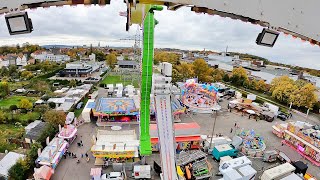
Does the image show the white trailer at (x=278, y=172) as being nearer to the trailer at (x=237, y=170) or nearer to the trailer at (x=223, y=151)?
the trailer at (x=237, y=170)

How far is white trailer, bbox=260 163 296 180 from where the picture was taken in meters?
11.4

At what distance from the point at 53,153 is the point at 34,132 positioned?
3.02m

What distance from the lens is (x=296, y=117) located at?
21969mm

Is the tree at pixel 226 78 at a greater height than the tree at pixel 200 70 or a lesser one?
lesser

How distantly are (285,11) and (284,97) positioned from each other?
86.3 feet

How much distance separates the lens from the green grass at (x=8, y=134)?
12.9m

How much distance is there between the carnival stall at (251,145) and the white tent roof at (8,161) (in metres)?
12.6

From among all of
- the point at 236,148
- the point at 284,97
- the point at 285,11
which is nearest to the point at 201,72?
the point at 284,97

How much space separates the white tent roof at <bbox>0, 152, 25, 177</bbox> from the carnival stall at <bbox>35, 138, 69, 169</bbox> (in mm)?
962

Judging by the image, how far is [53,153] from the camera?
12289 millimetres

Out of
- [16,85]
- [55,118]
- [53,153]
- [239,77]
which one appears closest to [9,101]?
[16,85]

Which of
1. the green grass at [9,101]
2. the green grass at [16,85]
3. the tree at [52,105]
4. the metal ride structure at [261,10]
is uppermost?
the metal ride structure at [261,10]

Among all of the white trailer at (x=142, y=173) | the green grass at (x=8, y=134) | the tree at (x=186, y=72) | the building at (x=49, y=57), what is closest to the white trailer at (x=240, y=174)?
the white trailer at (x=142, y=173)

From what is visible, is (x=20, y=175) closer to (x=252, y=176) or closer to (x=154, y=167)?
(x=154, y=167)
